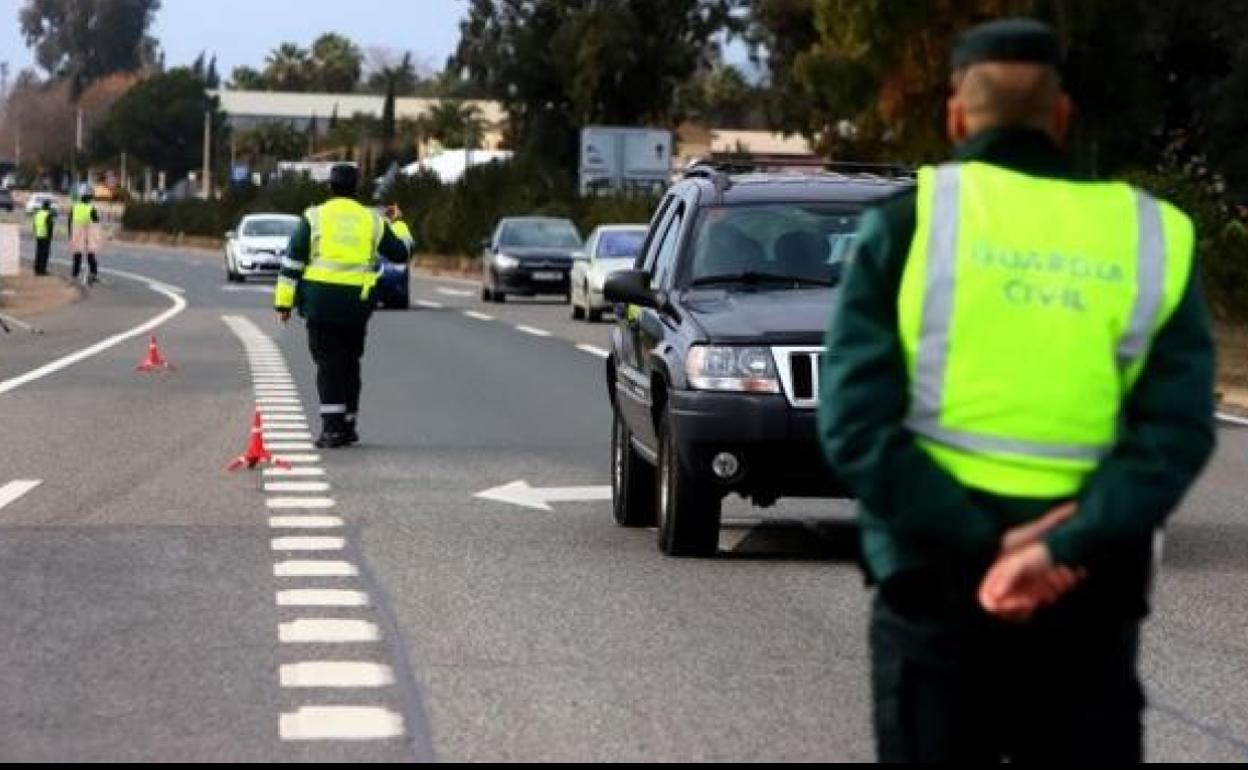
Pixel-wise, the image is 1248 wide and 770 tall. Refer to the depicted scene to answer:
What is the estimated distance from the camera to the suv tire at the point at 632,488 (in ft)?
50.0

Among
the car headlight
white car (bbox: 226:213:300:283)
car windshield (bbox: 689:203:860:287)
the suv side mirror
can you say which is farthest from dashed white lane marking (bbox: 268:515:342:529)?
white car (bbox: 226:213:300:283)

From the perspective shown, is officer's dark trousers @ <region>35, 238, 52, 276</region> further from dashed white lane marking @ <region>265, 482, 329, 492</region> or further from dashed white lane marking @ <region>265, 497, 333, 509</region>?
dashed white lane marking @ <region>265, 497, 333, 509</region>

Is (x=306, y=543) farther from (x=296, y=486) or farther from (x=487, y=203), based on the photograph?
(x=487, y=203)

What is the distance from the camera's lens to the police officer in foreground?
501cm

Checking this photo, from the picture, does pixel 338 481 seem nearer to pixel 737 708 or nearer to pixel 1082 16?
pixel 737 708

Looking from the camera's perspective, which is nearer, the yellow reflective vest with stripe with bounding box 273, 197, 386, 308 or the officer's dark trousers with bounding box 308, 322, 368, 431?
the yellow reflective vest with stripe with bounding box 273, 197, 386, 308

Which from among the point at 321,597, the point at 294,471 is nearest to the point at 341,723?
the point at 321,597

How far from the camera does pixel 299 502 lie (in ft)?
53.9

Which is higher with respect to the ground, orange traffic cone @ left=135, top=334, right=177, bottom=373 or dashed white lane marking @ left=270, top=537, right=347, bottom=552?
dashed white lane marking @ left=270, top=537, right=347, bottom=552

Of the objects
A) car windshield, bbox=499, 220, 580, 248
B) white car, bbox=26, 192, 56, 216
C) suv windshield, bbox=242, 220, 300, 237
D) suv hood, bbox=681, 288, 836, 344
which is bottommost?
white car, bbox=26, 192, 56, 216

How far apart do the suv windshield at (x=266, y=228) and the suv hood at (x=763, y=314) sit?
49712 millimetres

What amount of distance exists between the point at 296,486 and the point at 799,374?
4.80 m

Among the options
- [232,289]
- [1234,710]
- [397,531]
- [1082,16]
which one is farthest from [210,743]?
[232,289]

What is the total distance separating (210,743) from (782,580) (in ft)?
15.0
